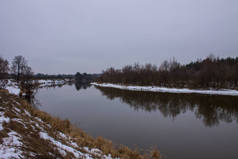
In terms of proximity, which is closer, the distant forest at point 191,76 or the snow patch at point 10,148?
the snow patch at point 10,148

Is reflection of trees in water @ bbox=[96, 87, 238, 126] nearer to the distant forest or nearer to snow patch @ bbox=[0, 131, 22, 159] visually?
snow patch @ bbox=[0, 131, 22, 159]

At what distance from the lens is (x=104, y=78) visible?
66.6 meters

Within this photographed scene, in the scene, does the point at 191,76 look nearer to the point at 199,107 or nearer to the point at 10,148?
the point at 199,107

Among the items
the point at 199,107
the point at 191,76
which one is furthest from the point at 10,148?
the point at 191,76

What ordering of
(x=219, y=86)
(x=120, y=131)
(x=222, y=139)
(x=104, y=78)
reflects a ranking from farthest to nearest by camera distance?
(x=104, y=78) → (x=219, y=86) → (x=120, y=131) → (x=222, y=139)

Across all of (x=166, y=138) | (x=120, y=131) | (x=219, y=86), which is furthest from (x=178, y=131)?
(x=219, y=86)

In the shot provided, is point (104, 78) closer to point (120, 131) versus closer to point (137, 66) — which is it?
point (137, 66)

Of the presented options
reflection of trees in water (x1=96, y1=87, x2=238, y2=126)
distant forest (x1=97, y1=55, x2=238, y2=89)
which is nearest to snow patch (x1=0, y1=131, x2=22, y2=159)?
reflection of trees in water (x1=96, y1=87, x2=238, y2=126)

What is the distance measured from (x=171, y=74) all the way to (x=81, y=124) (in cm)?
3599

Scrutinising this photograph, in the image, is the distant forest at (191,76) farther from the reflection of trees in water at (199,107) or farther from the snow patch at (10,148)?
the snow patch at (10,148)

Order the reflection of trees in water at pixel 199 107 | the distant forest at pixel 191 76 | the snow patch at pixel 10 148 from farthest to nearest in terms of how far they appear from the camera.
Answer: the distant forest at pixel 191 76 < the reflection of trees in water at pixel 199 107 < the snow patch at pixel 10 148

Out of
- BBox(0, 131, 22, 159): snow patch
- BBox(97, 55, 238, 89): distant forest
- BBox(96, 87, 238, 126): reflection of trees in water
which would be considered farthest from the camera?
BBox(97, 55, 238, 89): distant forest

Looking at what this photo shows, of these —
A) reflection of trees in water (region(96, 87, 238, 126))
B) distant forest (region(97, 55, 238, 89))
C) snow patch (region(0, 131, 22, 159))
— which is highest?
distant forest (region(97, 55, 238, 89))

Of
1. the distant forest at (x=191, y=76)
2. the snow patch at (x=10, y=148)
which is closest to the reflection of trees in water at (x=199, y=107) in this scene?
the snow patch at (x=10, y=148)
